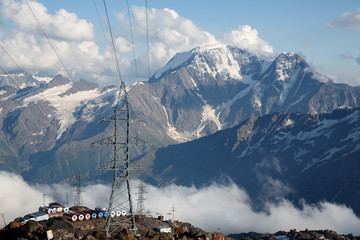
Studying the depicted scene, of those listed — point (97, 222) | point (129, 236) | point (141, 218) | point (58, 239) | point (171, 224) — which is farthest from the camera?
point (171, 224)

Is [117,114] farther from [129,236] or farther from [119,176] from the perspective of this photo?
[129,236]

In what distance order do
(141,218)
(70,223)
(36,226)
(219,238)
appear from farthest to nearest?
1. (141,218)
2. (70,223)
3. (219,238)
4. (36,226)

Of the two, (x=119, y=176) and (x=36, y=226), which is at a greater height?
(x=119, y=176)

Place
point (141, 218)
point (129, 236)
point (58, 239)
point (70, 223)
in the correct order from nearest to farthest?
point (58, 239)
point (129, 236)
point (70, 223)
point (141, 218)

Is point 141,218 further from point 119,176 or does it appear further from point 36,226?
point 36,226

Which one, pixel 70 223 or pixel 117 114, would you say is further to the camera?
pixel 70 223

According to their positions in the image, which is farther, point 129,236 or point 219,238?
point 219,238

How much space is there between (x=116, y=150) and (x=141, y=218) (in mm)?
76662

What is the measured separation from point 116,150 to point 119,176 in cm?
554

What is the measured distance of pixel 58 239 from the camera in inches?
2911

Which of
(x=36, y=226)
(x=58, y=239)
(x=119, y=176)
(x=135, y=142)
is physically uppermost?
(x=135, y=142)

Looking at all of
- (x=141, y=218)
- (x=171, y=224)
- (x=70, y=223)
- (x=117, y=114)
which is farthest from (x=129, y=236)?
(x=171, y=224)

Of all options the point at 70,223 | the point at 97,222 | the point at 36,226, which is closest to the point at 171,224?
the point at 97,222

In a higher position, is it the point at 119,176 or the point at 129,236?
the point at 119,176
